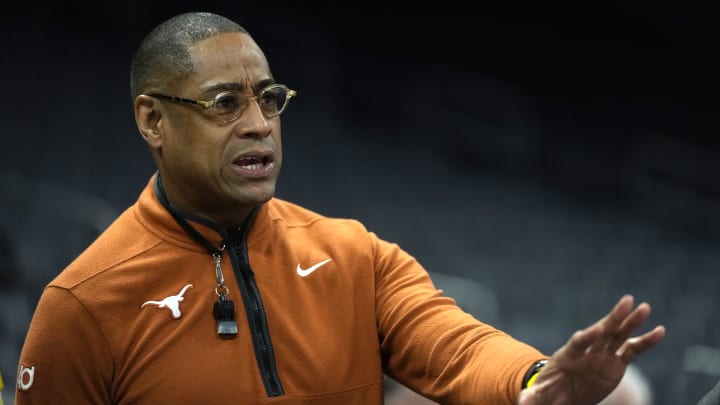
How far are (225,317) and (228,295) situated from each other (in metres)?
0.05

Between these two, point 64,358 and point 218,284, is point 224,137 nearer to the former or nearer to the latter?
point 218,284

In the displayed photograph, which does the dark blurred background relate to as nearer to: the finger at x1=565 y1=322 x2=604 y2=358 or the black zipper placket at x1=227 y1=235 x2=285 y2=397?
the black zipper placket at x1=227 y1=235 x2=285 y2=397

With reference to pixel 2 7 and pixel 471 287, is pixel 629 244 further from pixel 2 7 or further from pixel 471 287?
pixel 2 7

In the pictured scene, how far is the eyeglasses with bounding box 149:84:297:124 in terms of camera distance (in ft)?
7.48

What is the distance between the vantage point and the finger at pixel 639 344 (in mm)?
1784

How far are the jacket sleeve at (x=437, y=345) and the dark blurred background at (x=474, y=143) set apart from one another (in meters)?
1.67

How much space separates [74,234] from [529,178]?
7.18 ft

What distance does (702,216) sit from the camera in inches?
215

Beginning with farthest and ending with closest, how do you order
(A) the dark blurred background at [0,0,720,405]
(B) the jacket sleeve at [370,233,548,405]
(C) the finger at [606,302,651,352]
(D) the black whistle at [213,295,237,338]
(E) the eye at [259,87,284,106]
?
(A) the dark blurred background at [0,0,720,405] → (E) the eye at [259,87,284,106] → (D) the black whistle at [213,295,237,338] → (B) the jacket sleeve at [370,233,548,405] → (C) the finger at [606,302,651,352]

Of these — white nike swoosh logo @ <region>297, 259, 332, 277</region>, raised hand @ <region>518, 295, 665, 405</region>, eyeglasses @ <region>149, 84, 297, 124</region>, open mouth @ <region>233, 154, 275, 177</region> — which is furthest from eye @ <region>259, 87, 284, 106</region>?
raised hand @ <region>518, 295, 665, 405</region>

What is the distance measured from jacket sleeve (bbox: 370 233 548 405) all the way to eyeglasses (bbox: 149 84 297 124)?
368 mm

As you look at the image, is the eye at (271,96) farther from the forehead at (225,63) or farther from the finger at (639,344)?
the finger at (639,344)

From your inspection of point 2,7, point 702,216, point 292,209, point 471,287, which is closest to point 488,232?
Result: point 471,287

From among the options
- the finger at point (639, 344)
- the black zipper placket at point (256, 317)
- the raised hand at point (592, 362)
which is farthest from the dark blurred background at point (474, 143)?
the finger at point (639, 344)
